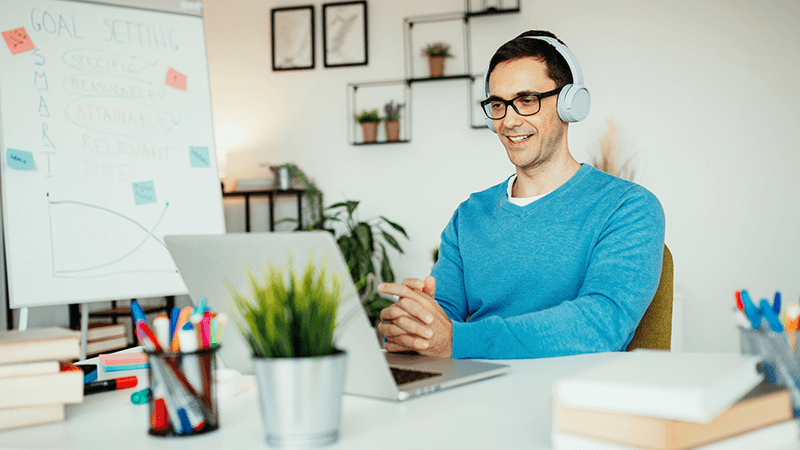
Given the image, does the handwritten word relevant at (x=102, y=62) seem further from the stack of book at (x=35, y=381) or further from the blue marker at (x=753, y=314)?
the blue marker at (x=753, y=314)

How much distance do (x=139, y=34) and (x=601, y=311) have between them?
2026 mm

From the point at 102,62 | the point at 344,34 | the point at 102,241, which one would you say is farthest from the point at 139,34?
the point at 344,34

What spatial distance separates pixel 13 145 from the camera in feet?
6.67

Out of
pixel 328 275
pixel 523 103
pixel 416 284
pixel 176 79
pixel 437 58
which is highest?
pixel 437 58

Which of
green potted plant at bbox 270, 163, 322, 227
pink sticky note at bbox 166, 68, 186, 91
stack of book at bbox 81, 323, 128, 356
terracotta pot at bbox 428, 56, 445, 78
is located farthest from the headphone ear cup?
stack of book at bbox 81, 323, 128, 356

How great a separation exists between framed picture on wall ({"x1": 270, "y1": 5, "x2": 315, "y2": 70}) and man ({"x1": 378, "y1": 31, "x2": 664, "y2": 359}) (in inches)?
100.0

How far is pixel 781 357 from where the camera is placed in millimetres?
591

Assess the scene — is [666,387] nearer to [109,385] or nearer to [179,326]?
[179,326]

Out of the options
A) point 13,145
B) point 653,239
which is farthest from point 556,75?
point 13,145

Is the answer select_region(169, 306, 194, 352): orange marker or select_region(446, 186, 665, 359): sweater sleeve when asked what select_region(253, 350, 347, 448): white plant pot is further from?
select_region(446, 186, 665, 359): sweater sleeve

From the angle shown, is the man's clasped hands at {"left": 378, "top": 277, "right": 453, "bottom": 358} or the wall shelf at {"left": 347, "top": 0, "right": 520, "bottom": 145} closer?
the man's clasped hands at {"left": 378, "top": 277, "right": 453, "bottom": 358}

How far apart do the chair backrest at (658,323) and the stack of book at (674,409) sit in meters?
0.66

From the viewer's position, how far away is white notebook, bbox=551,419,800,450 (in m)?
0.52

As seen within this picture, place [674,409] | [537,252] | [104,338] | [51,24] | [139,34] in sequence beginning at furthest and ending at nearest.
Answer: [104,338], [139,34], [51,24], [537,252], [674,409]
